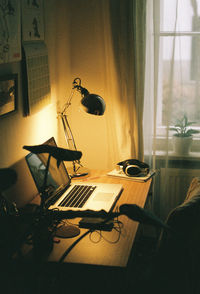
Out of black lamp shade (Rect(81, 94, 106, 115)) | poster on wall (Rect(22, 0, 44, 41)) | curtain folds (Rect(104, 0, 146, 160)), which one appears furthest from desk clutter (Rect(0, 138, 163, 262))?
curtain folds (Rect(104, 0, 146, 160))

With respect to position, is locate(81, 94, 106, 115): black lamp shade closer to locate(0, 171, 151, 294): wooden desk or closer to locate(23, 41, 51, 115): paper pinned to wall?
locate(23, 41, 51, 115): paper pinned to wall

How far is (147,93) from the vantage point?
254cm

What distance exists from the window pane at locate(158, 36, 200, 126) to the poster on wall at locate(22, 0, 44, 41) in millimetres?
754

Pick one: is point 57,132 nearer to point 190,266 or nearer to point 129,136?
point 129,136

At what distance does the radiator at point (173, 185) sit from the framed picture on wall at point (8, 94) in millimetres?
1233

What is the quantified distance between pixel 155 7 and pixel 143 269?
1.55 metres

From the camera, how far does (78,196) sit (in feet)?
6.54

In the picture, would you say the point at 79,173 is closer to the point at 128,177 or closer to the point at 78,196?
the point at 128,177

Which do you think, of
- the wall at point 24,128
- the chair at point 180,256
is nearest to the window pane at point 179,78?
the wall at point 24,128

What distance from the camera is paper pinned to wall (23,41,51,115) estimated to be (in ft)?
6.57

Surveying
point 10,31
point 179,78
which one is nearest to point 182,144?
point 179,78

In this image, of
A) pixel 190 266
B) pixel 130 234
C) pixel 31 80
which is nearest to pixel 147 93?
pixel 31 80

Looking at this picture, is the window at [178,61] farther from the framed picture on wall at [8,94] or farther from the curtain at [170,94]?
the framed picture on wall at [8,94]

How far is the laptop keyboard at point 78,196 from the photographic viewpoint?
1888mm
